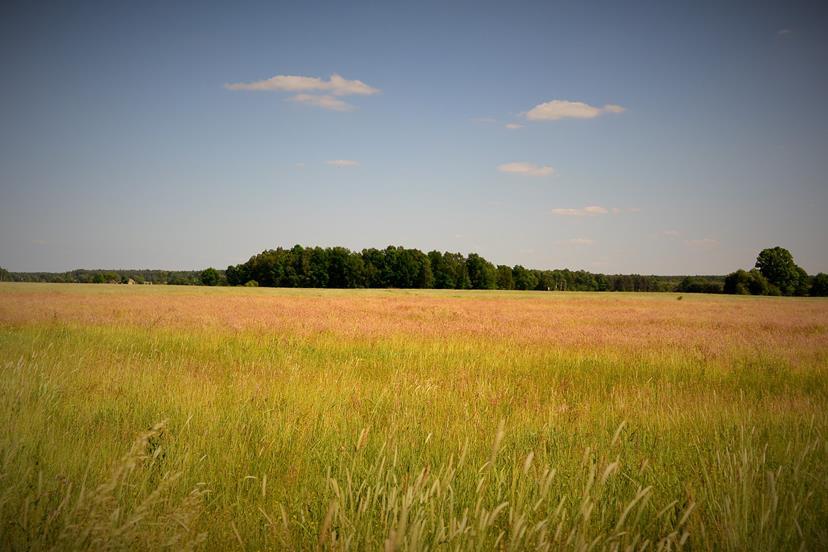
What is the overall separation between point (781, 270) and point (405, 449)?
113811mm

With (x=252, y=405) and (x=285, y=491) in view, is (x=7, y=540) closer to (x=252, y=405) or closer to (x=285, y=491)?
(x=285, y=491)

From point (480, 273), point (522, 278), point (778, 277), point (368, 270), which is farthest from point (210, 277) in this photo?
point (778, 277)

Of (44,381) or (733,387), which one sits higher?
(44,381)

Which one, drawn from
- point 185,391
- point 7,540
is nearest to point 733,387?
point 185,391

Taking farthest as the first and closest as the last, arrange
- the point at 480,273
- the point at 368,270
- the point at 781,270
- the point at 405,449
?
the point at 480,273 → the point at 368,270 → the point at 781,270 → the point at 405,449

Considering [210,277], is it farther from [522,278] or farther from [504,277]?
[522,278]

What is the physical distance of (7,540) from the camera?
6.73ft

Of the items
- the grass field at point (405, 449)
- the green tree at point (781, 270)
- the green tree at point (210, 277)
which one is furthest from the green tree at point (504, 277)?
the grass field at point (405, 449)

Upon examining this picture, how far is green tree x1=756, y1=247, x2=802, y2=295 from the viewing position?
294 ft

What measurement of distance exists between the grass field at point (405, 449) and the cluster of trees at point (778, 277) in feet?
305

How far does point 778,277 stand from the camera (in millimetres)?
89875

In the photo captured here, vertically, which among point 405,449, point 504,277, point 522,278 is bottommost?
point 405,449

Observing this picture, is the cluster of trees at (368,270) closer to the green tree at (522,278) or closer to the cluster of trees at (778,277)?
the green tree at (522,278)

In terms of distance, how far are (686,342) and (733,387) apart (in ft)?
16.9
